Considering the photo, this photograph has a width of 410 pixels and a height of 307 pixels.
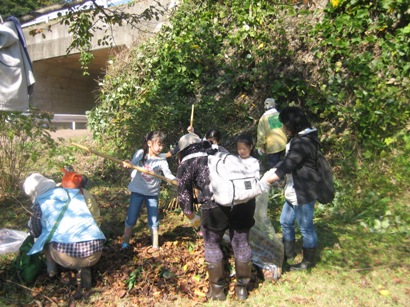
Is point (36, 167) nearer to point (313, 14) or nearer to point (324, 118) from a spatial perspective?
point (324, 118)

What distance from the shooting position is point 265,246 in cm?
370

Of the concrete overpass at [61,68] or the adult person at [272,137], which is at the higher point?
the concrete overpass at [61,68]

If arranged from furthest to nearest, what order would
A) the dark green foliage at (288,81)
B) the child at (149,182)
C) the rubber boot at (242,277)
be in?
the dark green foliage at (288,81) < the child at (149,182) < the rubber boot at (242,277)

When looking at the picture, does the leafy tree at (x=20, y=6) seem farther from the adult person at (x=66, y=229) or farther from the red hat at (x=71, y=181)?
the adult person at (x=66, y=229)

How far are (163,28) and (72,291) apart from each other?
627 centimetres

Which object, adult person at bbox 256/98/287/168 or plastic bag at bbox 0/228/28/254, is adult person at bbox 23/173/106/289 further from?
adult person at bbox 256/98/287/168

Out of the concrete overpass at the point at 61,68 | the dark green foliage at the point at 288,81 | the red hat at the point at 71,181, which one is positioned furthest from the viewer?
the concrete overpass at the point at 61,68

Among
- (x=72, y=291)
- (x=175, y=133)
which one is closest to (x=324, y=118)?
(x=175, y=133)

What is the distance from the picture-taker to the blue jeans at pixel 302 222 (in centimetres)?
351

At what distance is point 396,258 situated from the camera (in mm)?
4008

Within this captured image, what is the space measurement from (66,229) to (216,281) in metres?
1.41

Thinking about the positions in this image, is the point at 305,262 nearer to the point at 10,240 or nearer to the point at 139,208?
the point at 139,208

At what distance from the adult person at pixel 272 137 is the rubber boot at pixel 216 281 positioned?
3.01m

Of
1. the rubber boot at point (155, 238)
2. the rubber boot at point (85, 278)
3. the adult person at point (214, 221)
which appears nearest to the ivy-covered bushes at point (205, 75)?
the rubber boot at point (155, 238)
